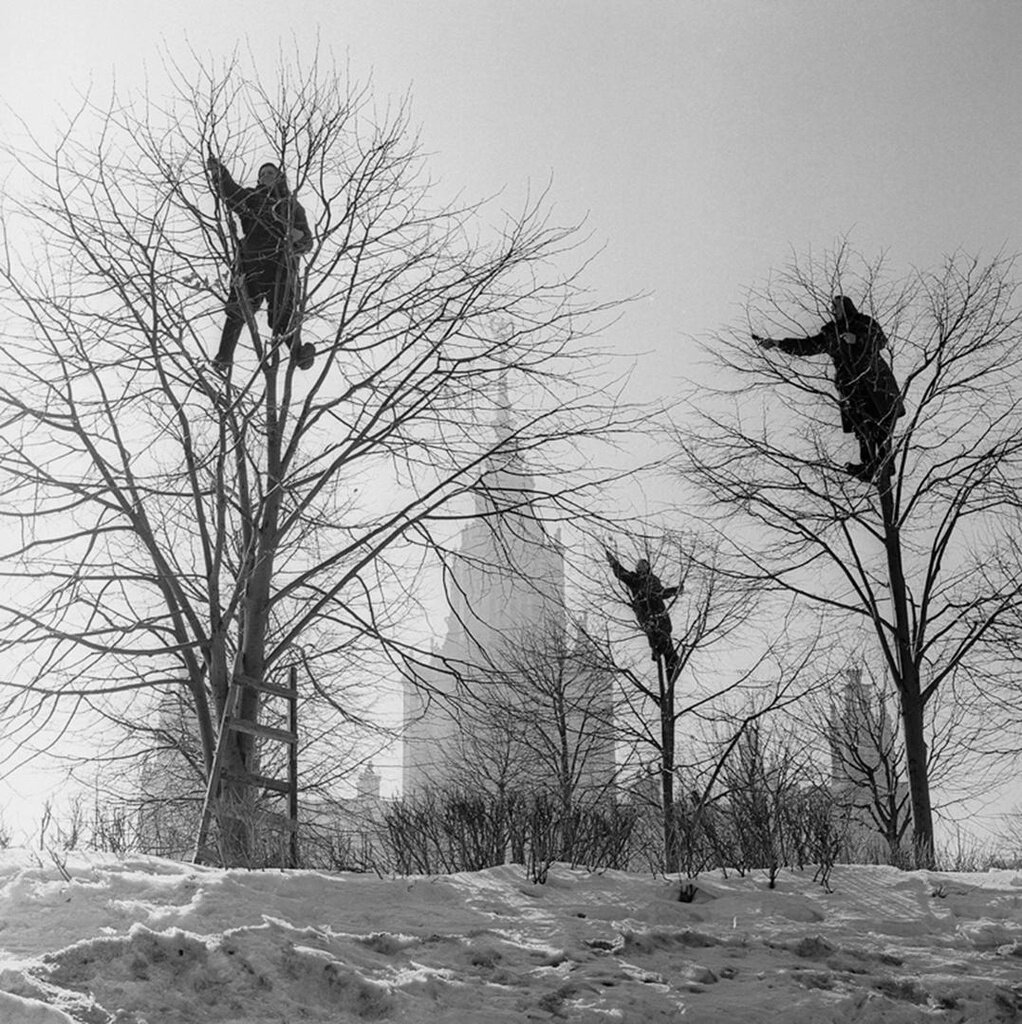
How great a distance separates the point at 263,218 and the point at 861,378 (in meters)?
6.18

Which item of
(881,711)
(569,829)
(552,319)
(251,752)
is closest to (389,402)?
(552,319)

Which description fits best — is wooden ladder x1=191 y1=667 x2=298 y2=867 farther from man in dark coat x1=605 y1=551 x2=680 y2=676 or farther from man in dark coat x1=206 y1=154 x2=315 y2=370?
man in dark coat x1=605 y1=551 x2=680 y2=676

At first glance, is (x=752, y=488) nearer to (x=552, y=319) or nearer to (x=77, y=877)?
(x=552, y=319)

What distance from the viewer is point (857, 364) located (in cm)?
1122

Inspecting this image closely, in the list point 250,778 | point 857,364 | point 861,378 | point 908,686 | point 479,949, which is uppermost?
point 857,364

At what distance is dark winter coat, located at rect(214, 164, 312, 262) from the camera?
8727 millimetres

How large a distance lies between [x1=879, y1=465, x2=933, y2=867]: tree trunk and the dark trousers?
20.7 ft

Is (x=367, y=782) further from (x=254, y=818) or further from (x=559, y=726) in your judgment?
(x=254, y=818)

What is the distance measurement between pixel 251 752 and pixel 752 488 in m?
5.97

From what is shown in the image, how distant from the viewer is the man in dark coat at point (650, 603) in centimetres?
1581

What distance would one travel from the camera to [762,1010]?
3.87 metres

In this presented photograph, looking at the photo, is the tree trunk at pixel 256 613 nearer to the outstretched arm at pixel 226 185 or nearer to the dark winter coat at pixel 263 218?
the dark winter coat at pixel 263 218

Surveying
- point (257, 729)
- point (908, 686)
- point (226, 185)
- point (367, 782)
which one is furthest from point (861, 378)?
point (367, 782)

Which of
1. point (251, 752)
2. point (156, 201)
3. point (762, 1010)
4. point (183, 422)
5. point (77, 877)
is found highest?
point (156, 201)
